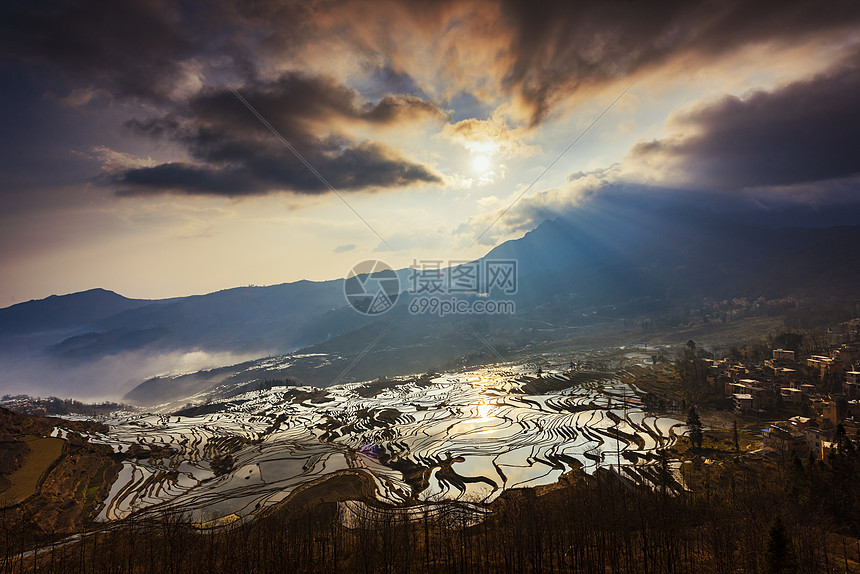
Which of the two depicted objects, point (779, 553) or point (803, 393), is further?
point (803, 393)

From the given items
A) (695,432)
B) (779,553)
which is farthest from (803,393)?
(779,553)

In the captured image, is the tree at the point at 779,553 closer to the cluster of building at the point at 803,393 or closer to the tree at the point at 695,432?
the cluster of building at the point at 803,393

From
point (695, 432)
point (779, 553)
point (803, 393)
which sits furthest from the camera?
point (803, 393)

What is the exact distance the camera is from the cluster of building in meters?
31.4

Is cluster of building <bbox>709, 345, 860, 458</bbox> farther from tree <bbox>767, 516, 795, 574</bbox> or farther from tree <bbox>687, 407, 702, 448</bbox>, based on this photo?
tree <bbox>767, 516, 795, 574</bbox>

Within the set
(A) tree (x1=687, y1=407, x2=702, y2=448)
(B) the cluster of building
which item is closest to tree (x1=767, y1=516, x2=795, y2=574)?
(B) the cluster of building

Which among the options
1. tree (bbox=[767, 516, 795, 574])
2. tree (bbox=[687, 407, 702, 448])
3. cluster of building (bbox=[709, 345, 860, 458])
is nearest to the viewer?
tree (bbox=[767, 516, 795, 574])

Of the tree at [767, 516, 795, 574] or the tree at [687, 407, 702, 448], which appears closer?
the tree at [767, 516, 795, 574]

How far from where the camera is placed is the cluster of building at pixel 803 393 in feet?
103

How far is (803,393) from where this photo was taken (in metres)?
42.7

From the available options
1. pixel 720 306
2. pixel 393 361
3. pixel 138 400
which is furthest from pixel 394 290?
pixel 720 306

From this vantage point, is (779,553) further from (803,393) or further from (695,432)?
(803,393)

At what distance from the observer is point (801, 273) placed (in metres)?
137

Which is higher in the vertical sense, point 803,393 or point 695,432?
point 803,393
